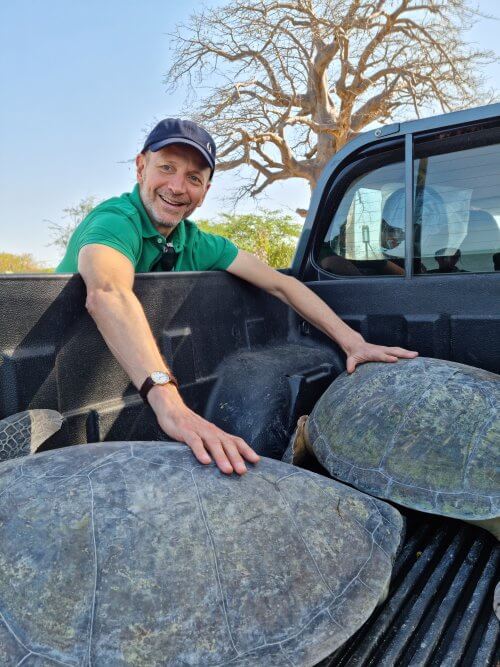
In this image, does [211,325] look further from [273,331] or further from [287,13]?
[287,13]

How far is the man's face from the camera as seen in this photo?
2680 millimetres

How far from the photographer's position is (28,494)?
1395 mm

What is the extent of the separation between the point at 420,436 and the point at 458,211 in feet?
3.57

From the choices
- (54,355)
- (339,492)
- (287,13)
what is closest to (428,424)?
(339,492)

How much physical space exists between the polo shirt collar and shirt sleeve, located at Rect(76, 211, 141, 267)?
0.10 m

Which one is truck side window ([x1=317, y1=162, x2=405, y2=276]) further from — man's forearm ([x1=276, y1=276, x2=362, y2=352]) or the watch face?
the watch face

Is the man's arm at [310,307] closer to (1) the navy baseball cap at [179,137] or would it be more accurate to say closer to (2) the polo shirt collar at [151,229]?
(2) the polo shirt collar at [151,229]

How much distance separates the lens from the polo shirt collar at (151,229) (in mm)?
2611

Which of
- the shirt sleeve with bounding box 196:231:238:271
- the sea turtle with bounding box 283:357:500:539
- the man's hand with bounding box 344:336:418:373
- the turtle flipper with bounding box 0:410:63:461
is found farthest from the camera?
the shirt sleeve with bounding box 196:231:238:271

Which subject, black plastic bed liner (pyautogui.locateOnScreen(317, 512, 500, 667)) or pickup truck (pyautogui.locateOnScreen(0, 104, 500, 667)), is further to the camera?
pickup truck (pyautogui.locateOnScreen(0, 104, 500, 667))

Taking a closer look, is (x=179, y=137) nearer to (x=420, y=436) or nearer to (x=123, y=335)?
(x=123, y=335)

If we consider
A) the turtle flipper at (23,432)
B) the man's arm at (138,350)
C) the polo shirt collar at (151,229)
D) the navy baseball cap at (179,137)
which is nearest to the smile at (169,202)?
the polo shirt collar at (151,229)

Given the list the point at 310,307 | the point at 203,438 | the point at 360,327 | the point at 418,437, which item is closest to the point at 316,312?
the point at 310,307

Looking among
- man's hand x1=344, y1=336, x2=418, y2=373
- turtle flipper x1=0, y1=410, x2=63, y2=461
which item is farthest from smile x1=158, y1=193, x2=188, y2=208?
turtle flipper x1=0, y1=410, x2=63, y2=461
